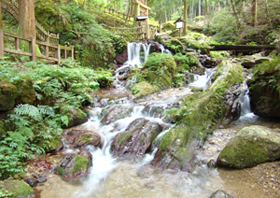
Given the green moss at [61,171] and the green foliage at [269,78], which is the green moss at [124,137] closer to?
the green moss at [61,171]

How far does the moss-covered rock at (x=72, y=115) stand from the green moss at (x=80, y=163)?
2101 millimetres

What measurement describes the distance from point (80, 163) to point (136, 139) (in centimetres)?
182

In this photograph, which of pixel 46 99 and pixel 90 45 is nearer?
pixel 46 99

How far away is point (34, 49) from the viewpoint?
29.1 feet

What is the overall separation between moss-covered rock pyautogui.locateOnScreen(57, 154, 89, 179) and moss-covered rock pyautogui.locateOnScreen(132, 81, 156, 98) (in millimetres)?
5395

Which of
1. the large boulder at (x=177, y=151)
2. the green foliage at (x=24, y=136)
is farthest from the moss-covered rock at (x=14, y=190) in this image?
the large boulder at (x=177, y=151)

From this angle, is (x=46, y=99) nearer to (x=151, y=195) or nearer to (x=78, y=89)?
(x=78, y=89)

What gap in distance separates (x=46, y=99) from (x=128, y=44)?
1171cm

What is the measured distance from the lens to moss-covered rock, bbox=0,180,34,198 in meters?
3.34

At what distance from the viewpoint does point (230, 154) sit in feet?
14.6

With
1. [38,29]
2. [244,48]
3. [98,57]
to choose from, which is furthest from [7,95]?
[244,48]

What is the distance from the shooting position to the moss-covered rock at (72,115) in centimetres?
686

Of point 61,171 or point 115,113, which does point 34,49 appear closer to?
point 115,113

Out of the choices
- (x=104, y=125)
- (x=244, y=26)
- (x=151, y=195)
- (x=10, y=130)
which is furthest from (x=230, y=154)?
(x=244, y=26)
